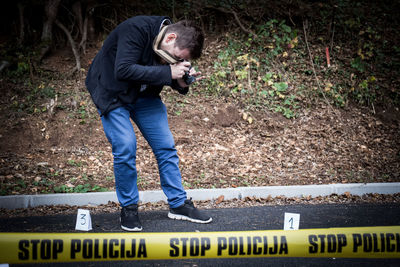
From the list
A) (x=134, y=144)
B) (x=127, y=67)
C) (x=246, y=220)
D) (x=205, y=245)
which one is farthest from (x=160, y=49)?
(x=246, y=220)

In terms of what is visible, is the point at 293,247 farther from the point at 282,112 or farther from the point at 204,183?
the point at 282,112

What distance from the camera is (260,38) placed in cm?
896

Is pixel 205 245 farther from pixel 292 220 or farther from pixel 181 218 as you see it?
pixel 181 218

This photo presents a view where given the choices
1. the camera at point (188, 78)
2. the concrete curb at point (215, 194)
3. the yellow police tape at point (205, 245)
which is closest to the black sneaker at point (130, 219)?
the concrete curb at point (215, 194)

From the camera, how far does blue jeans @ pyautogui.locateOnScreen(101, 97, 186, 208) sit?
292 cm

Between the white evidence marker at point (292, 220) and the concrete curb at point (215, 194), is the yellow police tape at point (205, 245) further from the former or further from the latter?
the concrete curb at point (215, 194)

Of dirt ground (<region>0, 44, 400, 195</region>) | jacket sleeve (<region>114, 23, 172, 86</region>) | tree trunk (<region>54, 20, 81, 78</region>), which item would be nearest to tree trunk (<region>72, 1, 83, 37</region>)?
tree trunk (<region>54, 20, 81, 78</region>)

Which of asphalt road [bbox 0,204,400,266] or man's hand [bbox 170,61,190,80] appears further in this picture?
asphalt road [bbox 0,204,400,266]

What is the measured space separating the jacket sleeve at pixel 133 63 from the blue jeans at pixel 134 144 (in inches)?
16.2

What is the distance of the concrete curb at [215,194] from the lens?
4176mm

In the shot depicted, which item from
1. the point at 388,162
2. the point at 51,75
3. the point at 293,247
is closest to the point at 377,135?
the point at 388,162

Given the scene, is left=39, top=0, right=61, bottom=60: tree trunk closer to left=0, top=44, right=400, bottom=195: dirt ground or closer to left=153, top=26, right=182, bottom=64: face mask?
left=0, top=44, right=400, bottom=195: dirt ground

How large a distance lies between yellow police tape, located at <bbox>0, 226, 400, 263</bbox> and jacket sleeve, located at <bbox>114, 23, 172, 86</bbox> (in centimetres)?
144

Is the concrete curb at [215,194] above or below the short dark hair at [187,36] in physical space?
below
